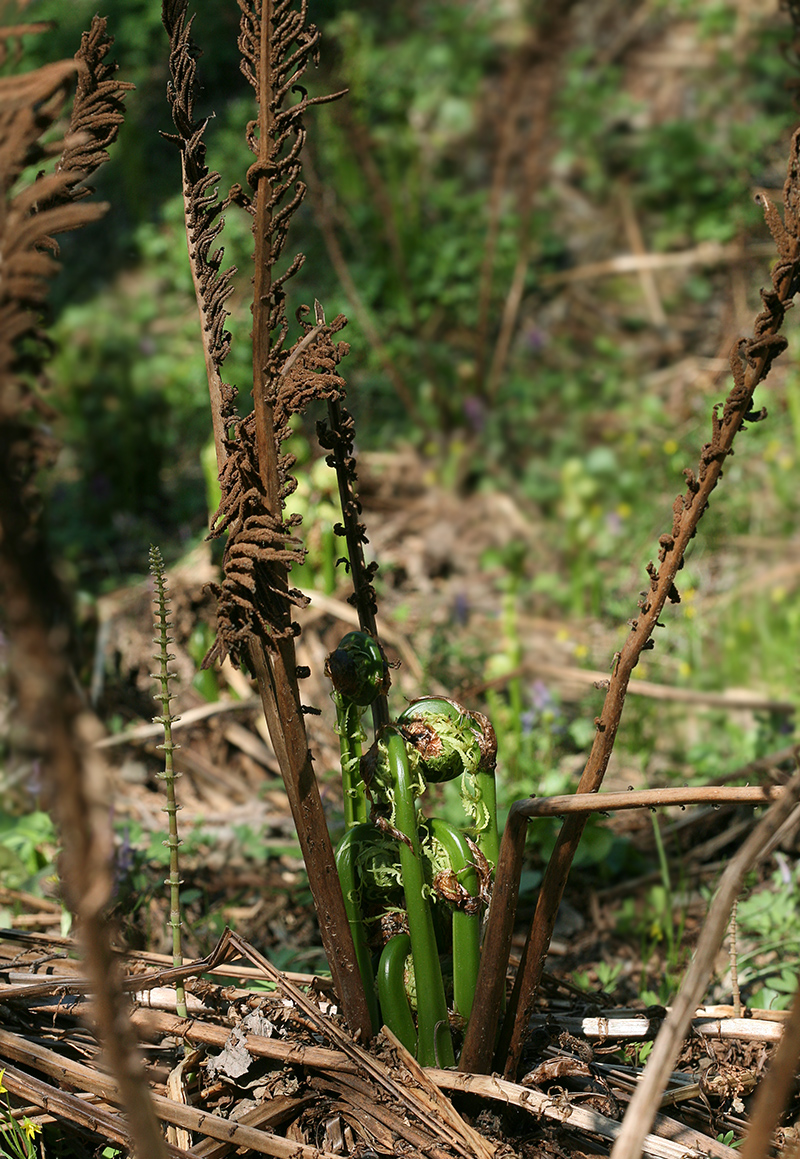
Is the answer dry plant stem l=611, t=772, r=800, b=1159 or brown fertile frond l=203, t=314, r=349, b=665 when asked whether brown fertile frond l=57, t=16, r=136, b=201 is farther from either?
dry plant stem l=611, t=772, r=800, b=1159

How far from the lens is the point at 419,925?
1230 mm

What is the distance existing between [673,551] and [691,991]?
55 centimetres

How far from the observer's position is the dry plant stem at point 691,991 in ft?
2.73

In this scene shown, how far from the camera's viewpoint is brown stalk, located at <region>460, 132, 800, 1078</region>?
44.2 inches

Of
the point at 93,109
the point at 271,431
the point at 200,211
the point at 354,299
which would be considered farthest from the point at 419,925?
the point at 354,299

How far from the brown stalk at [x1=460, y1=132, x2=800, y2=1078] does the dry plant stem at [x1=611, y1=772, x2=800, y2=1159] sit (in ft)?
1.00

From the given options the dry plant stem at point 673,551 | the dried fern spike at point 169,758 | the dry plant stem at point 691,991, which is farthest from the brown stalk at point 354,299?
the dry plant stem at point 691,991

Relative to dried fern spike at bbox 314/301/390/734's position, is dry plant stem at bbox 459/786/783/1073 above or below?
below

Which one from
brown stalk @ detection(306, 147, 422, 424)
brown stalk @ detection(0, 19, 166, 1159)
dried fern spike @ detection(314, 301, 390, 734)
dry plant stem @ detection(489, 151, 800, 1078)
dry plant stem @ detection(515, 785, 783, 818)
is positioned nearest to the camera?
brown stalk @ detection(0, 19, 166, 1159)

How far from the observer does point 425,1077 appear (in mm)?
1237

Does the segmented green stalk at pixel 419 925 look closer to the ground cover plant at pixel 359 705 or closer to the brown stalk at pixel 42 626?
the ground cover plant at pixel 359 705

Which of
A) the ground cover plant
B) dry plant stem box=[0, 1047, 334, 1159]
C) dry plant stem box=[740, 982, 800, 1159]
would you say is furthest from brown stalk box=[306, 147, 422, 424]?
dry plant stem box=[740, 982, 800, 1159]

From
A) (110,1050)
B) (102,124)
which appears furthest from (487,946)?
(102,124)

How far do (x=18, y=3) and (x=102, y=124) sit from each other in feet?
0.95
